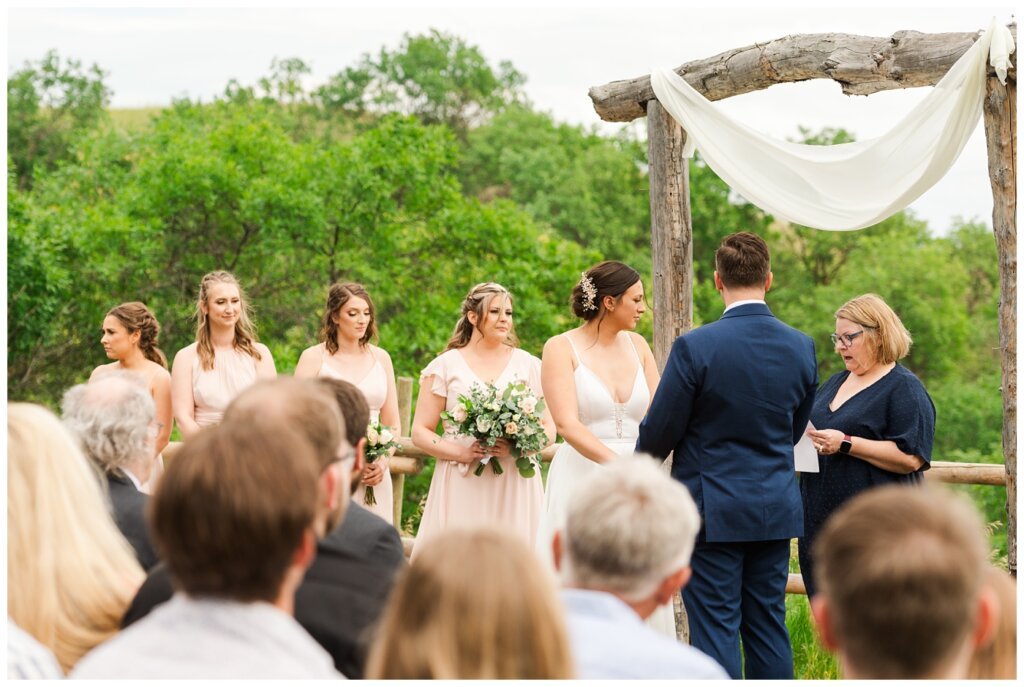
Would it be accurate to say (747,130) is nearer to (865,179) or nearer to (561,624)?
(865,179)

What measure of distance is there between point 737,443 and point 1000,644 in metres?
2.25

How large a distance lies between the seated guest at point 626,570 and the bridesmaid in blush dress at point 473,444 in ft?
10.9

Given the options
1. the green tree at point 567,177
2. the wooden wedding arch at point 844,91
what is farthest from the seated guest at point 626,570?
the green tree at point 567,177

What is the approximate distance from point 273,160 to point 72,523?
543 inches

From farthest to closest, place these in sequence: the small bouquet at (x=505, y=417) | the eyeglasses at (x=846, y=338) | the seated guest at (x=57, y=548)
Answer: the small bouquet at (x=505, y=417) → the eyeglasses at (x=846, y=338) → the seated guest at (x=57, y=548)

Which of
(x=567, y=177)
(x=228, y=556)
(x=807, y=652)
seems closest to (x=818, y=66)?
(x=807, y=652)

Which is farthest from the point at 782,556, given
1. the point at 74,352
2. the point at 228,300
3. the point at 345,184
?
the point at 74,352

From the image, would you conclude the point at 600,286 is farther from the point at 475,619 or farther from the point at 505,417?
the point at 475,619

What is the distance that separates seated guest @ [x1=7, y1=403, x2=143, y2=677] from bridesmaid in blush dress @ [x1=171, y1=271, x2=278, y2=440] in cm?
329

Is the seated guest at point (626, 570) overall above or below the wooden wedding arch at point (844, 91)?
below

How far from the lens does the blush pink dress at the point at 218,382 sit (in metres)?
5.84

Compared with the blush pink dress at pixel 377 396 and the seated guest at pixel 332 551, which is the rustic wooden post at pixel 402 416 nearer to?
the blush pink dress at pixel 377 396

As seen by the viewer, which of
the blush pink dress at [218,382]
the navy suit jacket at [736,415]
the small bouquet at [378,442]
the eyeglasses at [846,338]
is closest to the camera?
the navy suit jacket at [736,415]

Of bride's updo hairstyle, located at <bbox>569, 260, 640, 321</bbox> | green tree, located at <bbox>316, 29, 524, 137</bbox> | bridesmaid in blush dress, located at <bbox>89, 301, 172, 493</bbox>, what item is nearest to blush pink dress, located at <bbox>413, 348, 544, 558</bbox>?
bride's updo hairstyle, located at <bbox>569, 260, 640, 321</bbox>
